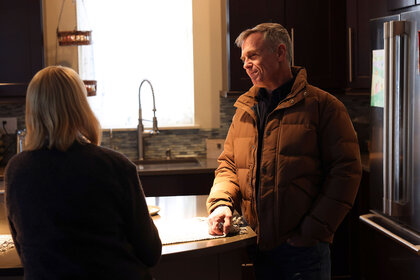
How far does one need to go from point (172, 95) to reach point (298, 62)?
3.21 ft

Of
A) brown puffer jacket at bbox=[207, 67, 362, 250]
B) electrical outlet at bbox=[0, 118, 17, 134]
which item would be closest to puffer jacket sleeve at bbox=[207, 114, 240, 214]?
brown puffer jacket at bbox=[207, 67, 362, 250]

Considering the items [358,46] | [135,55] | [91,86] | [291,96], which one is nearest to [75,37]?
[91,86]

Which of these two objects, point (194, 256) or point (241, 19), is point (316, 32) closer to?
point (241, 19)

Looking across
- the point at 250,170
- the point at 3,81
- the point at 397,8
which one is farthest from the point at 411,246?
the point at 3,81

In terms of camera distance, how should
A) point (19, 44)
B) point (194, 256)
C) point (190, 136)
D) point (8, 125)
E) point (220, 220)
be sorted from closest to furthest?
point (194, 256)
point (220, 220)
point (19, 44)
point (8, 125)
point (190, 136)

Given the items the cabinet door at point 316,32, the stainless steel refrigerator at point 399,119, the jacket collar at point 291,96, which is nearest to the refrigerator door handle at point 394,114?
the stainless steel refrigerator at point 399,119

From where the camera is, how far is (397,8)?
2.67 m

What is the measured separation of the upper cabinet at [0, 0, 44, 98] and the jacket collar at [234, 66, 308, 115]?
75.2 inches

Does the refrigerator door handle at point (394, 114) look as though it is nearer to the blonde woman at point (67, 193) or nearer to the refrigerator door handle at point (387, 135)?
the refrigerator door handle at point (387, 135)

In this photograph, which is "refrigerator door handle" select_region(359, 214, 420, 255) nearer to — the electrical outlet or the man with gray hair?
the man with gray hair

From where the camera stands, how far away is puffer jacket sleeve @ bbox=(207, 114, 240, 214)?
2.05 metres

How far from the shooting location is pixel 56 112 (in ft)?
4.81

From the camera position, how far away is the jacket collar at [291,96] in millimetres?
2061

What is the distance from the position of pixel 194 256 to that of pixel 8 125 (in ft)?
8.97
